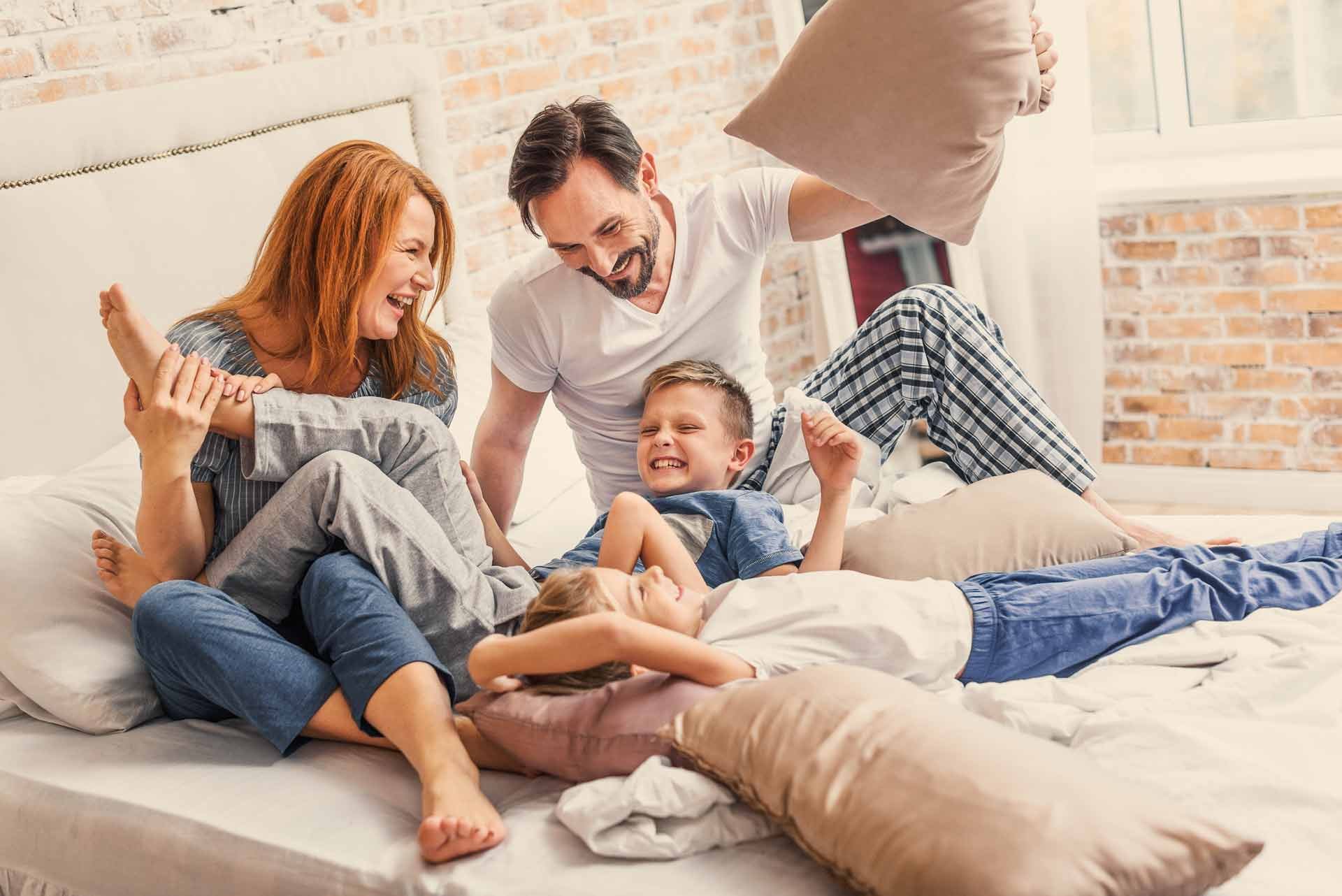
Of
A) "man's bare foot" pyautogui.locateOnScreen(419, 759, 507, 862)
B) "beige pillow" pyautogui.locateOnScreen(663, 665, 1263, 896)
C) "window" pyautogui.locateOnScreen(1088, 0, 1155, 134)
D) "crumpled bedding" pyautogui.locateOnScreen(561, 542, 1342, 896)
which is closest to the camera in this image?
"beige pillow" pyautogui.locateOnScreen(663, 665, 1263, 896)

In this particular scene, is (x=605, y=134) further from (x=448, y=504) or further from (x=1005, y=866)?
(x=1005, y=866)

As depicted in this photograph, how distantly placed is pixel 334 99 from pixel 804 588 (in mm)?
1422

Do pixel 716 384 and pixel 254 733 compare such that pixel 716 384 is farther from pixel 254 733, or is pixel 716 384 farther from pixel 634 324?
pixel 254 733

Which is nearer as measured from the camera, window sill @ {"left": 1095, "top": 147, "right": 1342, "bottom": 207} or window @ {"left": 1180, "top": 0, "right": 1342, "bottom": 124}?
window sill @ {"left": 1095, "top": 147, "right": 1342, "bottom": 207}

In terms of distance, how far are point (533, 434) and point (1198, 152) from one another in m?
2.05

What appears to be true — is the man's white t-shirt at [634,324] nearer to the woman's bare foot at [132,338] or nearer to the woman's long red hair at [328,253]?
the woman's long red hair at [328,253]

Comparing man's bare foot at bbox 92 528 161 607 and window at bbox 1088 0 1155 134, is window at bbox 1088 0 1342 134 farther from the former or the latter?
man's bare foot at bbox 92 528 161 607

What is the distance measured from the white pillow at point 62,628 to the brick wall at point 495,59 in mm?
719

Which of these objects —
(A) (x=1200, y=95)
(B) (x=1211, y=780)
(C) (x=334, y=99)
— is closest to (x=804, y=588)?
(B) (x=1211, y=780)

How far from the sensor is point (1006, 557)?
1.74m

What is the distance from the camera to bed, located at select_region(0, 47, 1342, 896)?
1.20m

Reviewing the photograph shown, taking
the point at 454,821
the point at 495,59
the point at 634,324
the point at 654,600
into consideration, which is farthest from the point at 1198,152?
the point at 454,821

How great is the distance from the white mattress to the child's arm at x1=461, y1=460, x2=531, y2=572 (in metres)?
0.43

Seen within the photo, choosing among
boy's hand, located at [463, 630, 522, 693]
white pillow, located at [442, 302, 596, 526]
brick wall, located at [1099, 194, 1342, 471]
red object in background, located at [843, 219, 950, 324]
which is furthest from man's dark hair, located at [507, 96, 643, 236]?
brick wall, located at [1099, 194, 1342, 471]
